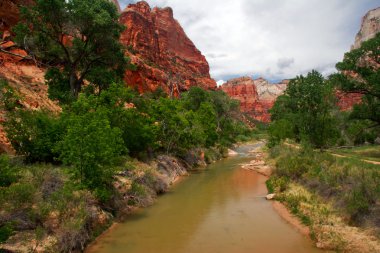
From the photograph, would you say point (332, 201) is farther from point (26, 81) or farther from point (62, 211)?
point (26, 81)

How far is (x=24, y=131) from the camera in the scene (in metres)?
17.4

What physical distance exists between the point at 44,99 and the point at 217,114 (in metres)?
38.7

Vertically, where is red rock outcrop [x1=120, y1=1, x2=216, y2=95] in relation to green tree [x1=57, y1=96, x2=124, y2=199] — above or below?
above

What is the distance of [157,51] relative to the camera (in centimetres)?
10662

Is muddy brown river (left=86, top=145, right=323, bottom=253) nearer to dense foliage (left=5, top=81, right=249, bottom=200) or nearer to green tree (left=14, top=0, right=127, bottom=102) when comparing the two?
dense foliage (left=5, top=81, right=249, bottom=200)

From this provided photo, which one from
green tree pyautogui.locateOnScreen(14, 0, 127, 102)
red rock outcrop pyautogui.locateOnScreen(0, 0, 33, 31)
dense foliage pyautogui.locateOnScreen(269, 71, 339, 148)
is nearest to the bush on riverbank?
dense foliage pyautogui.locateOnScreen(269, 71, 339, 148)

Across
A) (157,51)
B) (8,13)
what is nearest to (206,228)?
(8,13)

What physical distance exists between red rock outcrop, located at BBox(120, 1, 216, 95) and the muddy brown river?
3783 cm

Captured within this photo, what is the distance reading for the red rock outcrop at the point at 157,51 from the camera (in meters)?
79.0

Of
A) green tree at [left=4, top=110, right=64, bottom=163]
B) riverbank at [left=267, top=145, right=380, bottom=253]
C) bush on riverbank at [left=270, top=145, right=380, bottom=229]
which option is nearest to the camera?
riverbank at [left=267, top=145, right=380, bottom=253]

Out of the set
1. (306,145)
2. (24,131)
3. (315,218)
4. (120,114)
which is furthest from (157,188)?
(306,145)

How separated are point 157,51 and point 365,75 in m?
85.9

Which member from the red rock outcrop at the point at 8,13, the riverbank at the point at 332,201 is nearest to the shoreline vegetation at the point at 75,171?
the riverbank at the point at 332,201

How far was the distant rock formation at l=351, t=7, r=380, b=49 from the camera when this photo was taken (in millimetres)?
170500
